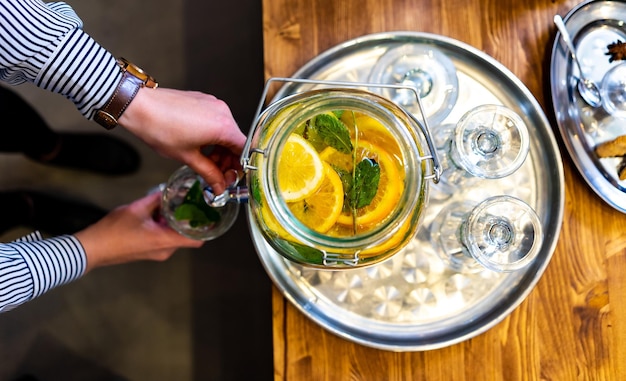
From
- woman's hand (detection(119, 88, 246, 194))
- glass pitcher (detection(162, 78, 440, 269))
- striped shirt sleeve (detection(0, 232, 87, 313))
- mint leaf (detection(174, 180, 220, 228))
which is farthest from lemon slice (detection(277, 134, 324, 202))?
striped shirt sleeve (detection(0, 232, 87, 313))

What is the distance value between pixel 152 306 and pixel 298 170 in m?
0.87

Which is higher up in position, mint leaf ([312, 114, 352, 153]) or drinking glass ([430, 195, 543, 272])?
mint leaf ([312, 114, 352, 153])

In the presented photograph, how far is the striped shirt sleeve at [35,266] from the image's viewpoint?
69 centimetres

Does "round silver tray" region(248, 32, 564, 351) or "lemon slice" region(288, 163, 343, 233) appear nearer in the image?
"lemon slice" region(288, 163, 343, 233)

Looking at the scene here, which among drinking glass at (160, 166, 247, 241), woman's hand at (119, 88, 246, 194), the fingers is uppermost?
woman's hand at (119, 88, 246, 194)

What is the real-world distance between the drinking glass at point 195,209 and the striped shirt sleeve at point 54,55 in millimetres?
214

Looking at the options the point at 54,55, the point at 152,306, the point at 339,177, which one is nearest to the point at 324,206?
the point at 339,177

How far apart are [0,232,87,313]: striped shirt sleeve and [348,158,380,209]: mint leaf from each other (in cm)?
51

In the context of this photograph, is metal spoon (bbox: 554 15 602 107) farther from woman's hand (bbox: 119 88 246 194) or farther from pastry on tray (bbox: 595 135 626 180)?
woman's hand (bbox: 119 88 246 194)

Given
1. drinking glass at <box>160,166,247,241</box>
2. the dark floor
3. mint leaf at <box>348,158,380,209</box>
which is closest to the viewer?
mint leaf at <box>348,158,380,209</box>

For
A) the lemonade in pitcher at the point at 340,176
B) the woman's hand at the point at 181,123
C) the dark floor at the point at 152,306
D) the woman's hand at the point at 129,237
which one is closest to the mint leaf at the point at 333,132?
the lemonade in pitcher at the point at 340,176

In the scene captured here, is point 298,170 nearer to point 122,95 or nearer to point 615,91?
point 122,95

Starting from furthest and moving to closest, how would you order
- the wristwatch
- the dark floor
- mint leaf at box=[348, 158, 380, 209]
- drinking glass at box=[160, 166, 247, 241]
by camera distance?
1. the dark floor
2. drinking glass at box=[160, 166, 247, 241]
3. the wristwatch
4. mint leaf at box=[348, 158, 380, 209]

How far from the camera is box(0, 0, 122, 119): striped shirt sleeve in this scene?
57 centimetres
